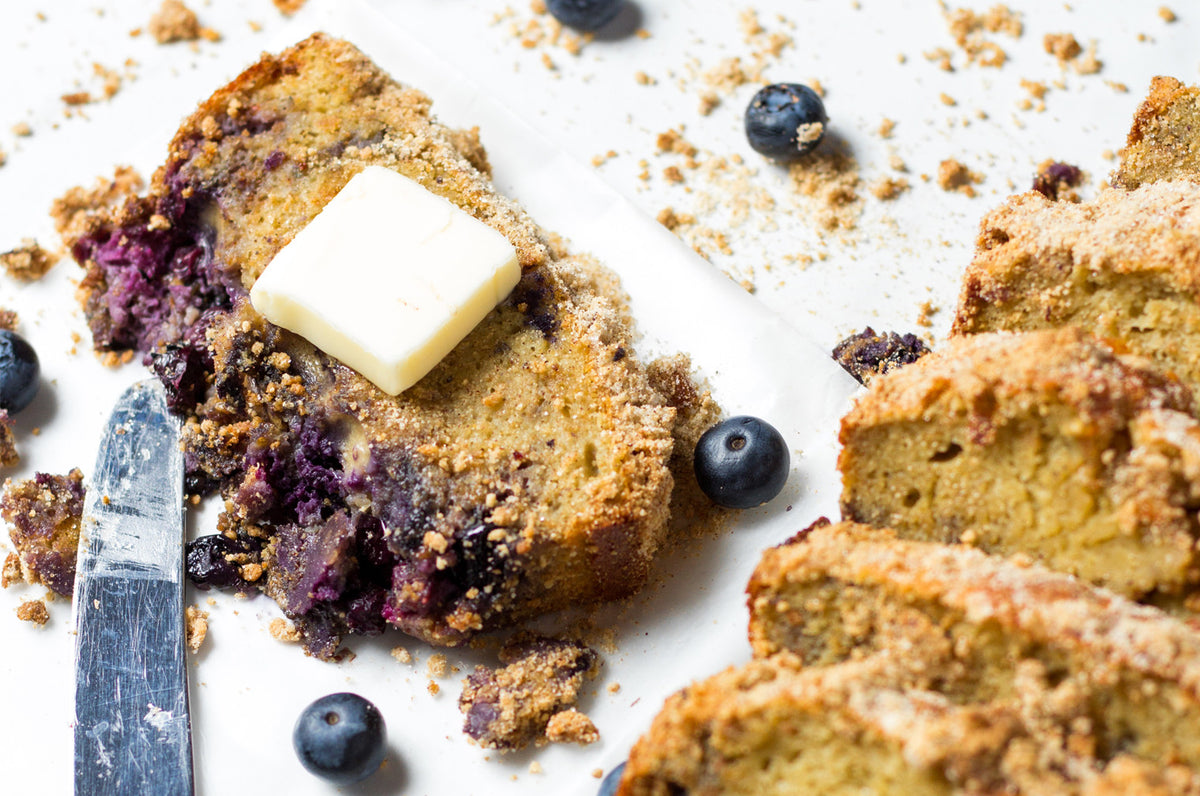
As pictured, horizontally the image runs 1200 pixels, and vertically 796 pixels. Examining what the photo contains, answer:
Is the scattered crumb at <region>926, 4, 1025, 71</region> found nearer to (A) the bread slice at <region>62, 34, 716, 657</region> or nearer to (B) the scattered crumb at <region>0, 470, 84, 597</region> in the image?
(A) the bread slice at <region>62, 34, 716, 657</region>

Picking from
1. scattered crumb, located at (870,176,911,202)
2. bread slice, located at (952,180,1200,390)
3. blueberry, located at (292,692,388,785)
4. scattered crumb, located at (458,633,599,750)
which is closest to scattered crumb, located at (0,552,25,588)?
blueberry, located at (292,692,388,785)

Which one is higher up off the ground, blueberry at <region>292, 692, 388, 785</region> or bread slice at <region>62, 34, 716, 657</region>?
bread slice at <region>62, 34, 716, 657</region>

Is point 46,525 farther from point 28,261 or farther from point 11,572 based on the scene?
point 28,261

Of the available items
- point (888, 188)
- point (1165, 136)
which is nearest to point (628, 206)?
point (888, 188)

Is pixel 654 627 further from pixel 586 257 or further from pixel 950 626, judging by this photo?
pixel 586 257

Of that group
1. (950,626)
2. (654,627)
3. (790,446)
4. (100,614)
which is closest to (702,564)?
(654,627)

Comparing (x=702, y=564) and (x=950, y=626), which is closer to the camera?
(x=950, y=626)
